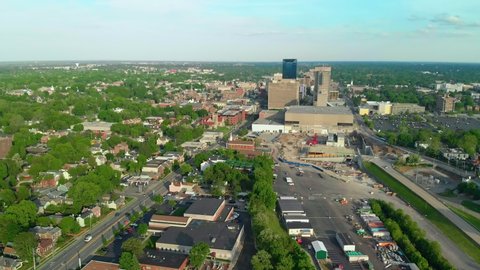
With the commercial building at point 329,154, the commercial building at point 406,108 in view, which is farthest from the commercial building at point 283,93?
the commercial building at point 329,154

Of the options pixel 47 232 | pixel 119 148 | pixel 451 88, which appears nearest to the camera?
pixel 47 232

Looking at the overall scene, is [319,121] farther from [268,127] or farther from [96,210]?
[96,210]

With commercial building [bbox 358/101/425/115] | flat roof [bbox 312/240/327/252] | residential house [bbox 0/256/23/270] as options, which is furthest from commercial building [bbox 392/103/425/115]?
residential house [bbox 0/256/23/270]

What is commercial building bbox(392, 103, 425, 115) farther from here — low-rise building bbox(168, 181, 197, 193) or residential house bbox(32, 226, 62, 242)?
residential house bbox(32, 226, 62, 242)

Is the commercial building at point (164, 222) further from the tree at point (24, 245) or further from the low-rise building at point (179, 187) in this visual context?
the low-rise building at point (179, 187)

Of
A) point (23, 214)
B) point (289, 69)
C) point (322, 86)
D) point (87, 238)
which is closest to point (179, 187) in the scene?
point (87, 238)

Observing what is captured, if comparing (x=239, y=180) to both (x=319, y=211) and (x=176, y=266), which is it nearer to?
(x=319, y=211)
